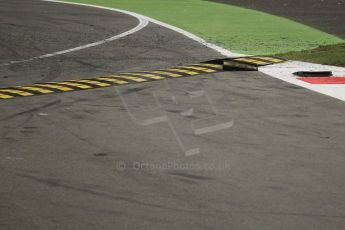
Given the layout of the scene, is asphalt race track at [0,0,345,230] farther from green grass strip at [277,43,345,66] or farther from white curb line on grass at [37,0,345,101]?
green grass strip at [277,43,345,66]

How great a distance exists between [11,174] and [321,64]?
1111cm

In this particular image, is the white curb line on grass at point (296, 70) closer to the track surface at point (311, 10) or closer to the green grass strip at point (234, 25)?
the green grass strip at point (234, 25)

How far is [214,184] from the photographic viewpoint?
998 centimetres

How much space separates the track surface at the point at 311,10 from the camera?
27172 mm

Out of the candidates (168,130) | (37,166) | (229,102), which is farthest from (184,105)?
(37,166)

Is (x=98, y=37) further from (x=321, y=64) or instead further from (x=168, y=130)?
(x=168, y=130)

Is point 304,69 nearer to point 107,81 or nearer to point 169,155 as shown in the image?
point 107,81

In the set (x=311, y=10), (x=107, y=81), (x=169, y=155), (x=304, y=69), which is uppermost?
(x=169, y=155)

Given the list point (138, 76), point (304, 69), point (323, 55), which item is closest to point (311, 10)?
point (323, 55)

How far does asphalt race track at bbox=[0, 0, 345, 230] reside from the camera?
353 inches

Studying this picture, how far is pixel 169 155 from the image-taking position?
36.9ft

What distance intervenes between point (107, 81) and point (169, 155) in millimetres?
6053

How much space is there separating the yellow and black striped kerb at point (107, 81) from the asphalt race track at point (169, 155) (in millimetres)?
420

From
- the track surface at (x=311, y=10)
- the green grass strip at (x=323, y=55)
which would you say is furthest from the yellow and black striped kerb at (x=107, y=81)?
the track surface at (x=311, y=10)
